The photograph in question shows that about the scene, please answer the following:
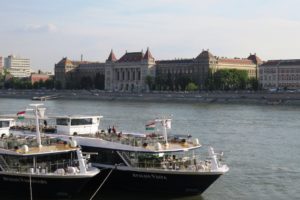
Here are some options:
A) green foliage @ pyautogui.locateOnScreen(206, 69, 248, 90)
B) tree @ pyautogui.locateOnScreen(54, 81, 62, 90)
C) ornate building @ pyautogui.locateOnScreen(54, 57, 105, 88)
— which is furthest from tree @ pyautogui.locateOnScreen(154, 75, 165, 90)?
tree @ pyautogui.locateOnScreen(54, 81, 62, 90)

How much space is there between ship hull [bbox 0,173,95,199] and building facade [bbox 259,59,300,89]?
121 meters

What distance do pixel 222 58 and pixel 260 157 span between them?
122326 millimetres

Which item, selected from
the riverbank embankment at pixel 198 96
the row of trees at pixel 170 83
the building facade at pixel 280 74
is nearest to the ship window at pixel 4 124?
the riverbank embankment at pixel 198 96

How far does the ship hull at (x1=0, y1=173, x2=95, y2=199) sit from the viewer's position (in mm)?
20234

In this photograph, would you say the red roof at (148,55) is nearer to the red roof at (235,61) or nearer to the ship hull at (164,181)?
the red roof at (235,61)

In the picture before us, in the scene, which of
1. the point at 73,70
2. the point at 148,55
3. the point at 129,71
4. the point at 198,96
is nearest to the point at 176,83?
the point at 148,55

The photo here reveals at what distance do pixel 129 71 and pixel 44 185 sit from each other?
463ft

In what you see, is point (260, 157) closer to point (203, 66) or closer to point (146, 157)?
point (146, 157)

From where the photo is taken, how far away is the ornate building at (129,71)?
156m

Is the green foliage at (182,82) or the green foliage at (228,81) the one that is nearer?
the green foliage at (228,81)

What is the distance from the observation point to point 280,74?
140 meters

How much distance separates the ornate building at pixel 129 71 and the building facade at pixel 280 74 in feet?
99.1

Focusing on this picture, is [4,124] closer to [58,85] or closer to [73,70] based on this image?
[58,85]

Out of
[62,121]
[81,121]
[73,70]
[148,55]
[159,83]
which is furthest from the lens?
[73,70]
